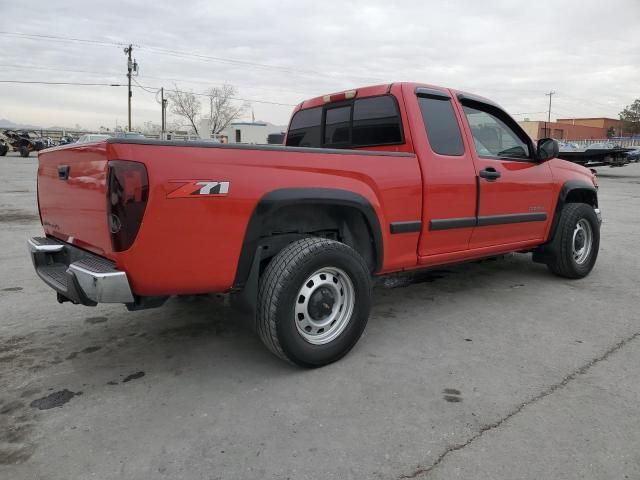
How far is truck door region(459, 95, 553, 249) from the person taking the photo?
4.20m

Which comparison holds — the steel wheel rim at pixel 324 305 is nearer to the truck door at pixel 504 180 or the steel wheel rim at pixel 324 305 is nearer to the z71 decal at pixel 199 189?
the z71 decal at pixel 199 189

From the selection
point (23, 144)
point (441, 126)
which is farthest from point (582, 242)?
point (23, 144)

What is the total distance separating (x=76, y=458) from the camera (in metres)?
2.22

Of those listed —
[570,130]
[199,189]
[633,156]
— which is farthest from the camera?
[570,130]

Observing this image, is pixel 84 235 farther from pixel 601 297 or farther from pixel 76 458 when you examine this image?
pixel 601 297

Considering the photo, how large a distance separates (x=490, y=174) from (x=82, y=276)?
3.22 metres

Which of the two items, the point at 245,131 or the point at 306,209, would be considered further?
the point at 245,131

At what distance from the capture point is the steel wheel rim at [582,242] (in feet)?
17.6

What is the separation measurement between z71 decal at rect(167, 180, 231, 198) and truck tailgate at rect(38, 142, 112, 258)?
366 millimetres

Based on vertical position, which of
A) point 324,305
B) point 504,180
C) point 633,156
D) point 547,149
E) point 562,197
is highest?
point 633,156

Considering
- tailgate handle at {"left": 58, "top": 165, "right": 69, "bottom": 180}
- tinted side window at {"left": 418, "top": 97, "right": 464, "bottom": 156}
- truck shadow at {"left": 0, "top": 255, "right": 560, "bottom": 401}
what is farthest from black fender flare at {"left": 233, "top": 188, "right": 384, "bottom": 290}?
tailgate handle at {"left": 58, "top": 165, "right": 69, "bottom": 180}

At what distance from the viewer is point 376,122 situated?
159 inches

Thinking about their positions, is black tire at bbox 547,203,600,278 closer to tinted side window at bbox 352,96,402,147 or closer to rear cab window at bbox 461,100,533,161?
rear cab window at bbox 461,100,533,161

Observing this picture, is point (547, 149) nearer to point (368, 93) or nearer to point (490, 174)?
point (490, 174)
